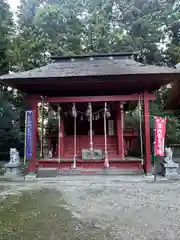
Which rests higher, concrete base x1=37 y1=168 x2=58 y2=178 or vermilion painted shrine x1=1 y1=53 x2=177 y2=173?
vermilion painted shrine x1=1 y1=53 x2=177 y2=173

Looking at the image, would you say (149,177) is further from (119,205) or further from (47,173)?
(47,173)

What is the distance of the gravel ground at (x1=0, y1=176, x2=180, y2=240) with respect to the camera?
305 centimetres

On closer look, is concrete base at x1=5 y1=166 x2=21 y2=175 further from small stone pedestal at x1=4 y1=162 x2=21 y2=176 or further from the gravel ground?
the gravel ground

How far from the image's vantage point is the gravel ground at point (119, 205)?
10.0 ft

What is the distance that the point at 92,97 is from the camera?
7281mm

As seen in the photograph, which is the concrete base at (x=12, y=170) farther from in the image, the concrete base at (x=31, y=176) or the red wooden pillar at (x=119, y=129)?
the red wooden pillar at (x=119, y=129)

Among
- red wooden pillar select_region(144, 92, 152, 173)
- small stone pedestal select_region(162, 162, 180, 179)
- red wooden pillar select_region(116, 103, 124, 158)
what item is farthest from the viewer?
red wooden pillar select_region(116, 103, 124, 158)

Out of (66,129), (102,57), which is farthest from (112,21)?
(66,129)

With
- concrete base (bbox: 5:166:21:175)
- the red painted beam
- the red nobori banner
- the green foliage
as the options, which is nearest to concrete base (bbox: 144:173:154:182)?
the red nobori banner

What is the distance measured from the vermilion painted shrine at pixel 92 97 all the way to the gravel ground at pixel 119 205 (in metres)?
1.10

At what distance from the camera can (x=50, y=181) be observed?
649cm

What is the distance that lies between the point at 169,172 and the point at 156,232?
3918 mm

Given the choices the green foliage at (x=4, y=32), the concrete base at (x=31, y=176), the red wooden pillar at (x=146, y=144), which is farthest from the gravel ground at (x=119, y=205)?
the green foliage at (x=4, y=32)

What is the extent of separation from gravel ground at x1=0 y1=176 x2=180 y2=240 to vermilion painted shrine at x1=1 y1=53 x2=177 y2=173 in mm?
1101
